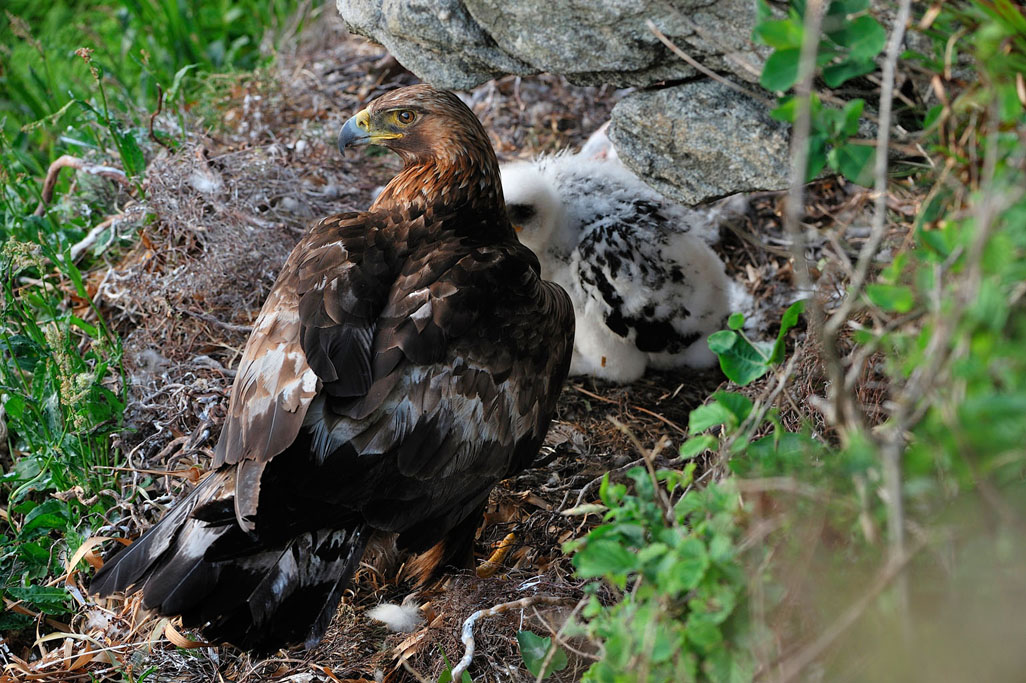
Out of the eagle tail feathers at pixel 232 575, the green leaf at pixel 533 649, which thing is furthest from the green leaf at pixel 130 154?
the green leaf at pixel 533 649

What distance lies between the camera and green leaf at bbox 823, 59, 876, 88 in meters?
2.10

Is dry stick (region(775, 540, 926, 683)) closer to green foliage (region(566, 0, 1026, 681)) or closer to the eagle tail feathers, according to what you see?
green foliage (region(566, 0, 1026, 681))

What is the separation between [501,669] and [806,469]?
1.39 metres

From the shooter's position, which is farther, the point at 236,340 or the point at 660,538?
the point at 236,340

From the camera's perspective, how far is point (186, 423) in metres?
3.70

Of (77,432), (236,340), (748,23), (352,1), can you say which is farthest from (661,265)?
(77,432)

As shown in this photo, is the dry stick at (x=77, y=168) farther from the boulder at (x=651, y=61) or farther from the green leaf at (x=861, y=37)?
the green leaf at (x=861, y=37)

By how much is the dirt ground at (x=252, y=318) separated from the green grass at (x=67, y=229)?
162 mm

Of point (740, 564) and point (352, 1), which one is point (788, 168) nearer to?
point (740, 564)

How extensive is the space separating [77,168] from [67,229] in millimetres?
313

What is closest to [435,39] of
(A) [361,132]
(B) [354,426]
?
(A) [361,132]

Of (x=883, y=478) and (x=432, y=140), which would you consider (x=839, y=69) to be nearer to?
(x=883, y=478)

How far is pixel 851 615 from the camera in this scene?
155 centimetres

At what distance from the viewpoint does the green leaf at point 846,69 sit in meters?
2.10
